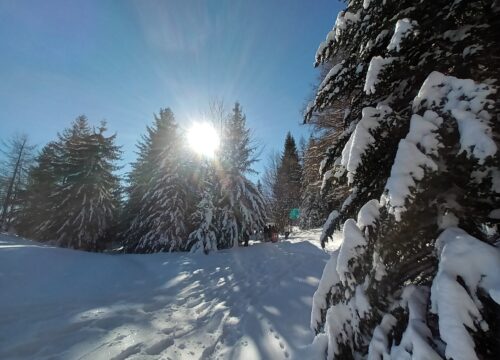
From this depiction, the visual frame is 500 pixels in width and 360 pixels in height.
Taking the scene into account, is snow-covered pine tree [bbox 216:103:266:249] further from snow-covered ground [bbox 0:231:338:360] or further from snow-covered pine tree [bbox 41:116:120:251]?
snow-covered pine tree [bbox 41:116:120:251]

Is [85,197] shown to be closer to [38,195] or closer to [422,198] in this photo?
[38,195]

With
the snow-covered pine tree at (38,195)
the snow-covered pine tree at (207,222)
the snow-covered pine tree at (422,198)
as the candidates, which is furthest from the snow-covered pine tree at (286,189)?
the snow-covered pine tree at (422,198)

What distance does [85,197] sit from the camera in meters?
19.1

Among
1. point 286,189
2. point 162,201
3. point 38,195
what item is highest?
point 286,189

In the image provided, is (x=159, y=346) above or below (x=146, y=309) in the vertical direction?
below

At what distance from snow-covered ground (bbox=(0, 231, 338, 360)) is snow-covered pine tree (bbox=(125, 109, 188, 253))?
26.2 feet

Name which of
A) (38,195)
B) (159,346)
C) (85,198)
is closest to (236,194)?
(85,198)

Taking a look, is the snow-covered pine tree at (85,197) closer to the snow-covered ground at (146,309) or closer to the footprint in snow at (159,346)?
the snow-covered ground at (146,309)

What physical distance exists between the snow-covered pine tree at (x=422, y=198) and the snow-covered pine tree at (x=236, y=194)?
1409 centimetres

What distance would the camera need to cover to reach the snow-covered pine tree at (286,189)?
29.9m

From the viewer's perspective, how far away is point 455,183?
167cm

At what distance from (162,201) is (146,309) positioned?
1319 centimetres

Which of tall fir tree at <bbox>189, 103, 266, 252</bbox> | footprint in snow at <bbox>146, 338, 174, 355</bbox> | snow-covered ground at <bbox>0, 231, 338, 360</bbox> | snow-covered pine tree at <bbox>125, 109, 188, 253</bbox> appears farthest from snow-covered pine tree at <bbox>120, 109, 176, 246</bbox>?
footprint in snow at <bbox>146, 338, 174, 355</bbox>

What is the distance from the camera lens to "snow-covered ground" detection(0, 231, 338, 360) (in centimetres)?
380
